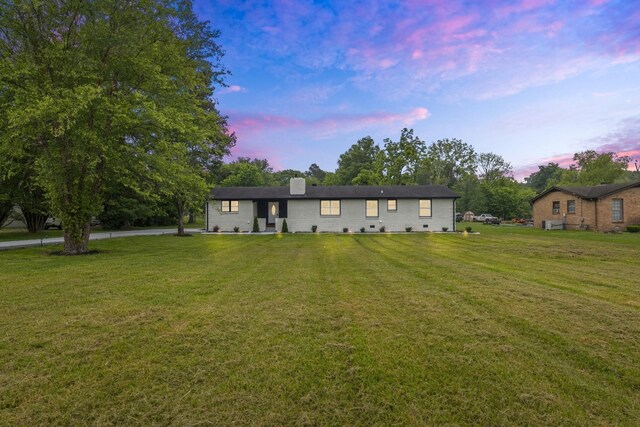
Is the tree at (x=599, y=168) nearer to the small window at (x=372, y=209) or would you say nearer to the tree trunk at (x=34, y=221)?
the small window at (x=372, y=209)

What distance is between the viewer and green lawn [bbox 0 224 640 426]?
2539mm

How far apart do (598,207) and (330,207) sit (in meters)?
21.3

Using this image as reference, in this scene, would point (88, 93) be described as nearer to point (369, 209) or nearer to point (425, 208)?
point (369, 209)

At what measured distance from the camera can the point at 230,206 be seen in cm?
2617

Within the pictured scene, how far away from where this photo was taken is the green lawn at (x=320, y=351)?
8.33 ft

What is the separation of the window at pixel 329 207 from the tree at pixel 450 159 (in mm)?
40492

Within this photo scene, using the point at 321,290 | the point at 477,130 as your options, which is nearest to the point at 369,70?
the point at 477,130

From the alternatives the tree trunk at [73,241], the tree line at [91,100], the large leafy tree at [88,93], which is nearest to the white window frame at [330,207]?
the tree line at [91,100]

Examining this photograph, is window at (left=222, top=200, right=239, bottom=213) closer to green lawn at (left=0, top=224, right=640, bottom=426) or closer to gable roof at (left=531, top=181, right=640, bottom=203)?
green lawn at (left=0, top=224, right=640, bottom=426)

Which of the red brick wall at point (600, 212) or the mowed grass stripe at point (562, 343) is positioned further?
the red brick wall at point (600, 212)

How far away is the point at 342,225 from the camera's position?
2530 centimetres

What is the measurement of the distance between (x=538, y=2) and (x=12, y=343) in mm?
19456

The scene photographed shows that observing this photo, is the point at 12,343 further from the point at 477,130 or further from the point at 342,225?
the point at 477,130

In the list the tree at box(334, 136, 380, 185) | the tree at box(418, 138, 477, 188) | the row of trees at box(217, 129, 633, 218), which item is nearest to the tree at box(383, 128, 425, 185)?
the row of trees at box(217, 129, 633, 218)
